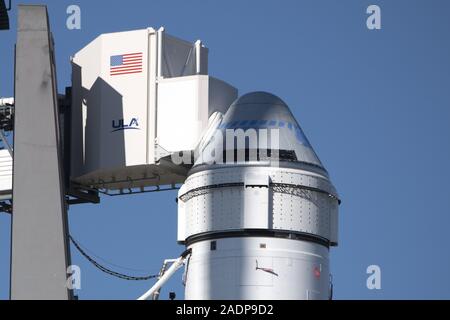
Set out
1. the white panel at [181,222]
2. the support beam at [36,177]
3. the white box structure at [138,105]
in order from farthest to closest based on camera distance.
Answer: the white box structure at [138,105]
the white panel at [181,222]
the support beam at [36,177]

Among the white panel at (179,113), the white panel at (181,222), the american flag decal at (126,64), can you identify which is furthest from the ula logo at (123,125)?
the white panel at (181,222)

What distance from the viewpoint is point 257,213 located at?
71375mm

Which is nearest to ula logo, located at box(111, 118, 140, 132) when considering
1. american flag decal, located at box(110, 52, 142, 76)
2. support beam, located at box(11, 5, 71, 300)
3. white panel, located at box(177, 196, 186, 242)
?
american flag decal, located at box(110, 52, 142, 76)

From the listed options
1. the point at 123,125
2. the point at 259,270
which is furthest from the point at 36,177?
the point at 123,125

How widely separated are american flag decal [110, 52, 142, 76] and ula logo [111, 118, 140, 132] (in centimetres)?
229

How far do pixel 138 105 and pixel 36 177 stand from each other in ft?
42.8

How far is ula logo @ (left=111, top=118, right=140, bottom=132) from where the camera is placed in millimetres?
76750

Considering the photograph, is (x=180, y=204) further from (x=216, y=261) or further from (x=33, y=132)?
(x=33, y=132)

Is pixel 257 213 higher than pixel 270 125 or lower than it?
lower

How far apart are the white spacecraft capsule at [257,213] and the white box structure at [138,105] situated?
6.84 feet

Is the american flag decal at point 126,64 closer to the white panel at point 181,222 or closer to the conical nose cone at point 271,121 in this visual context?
the conical nose cone at point 271,121

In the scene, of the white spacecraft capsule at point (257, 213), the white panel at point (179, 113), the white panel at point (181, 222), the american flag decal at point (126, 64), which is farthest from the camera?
the american flag decal at point (126, 64)

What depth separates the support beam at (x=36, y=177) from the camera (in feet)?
208

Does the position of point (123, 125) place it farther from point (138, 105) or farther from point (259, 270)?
point (259, 270)
